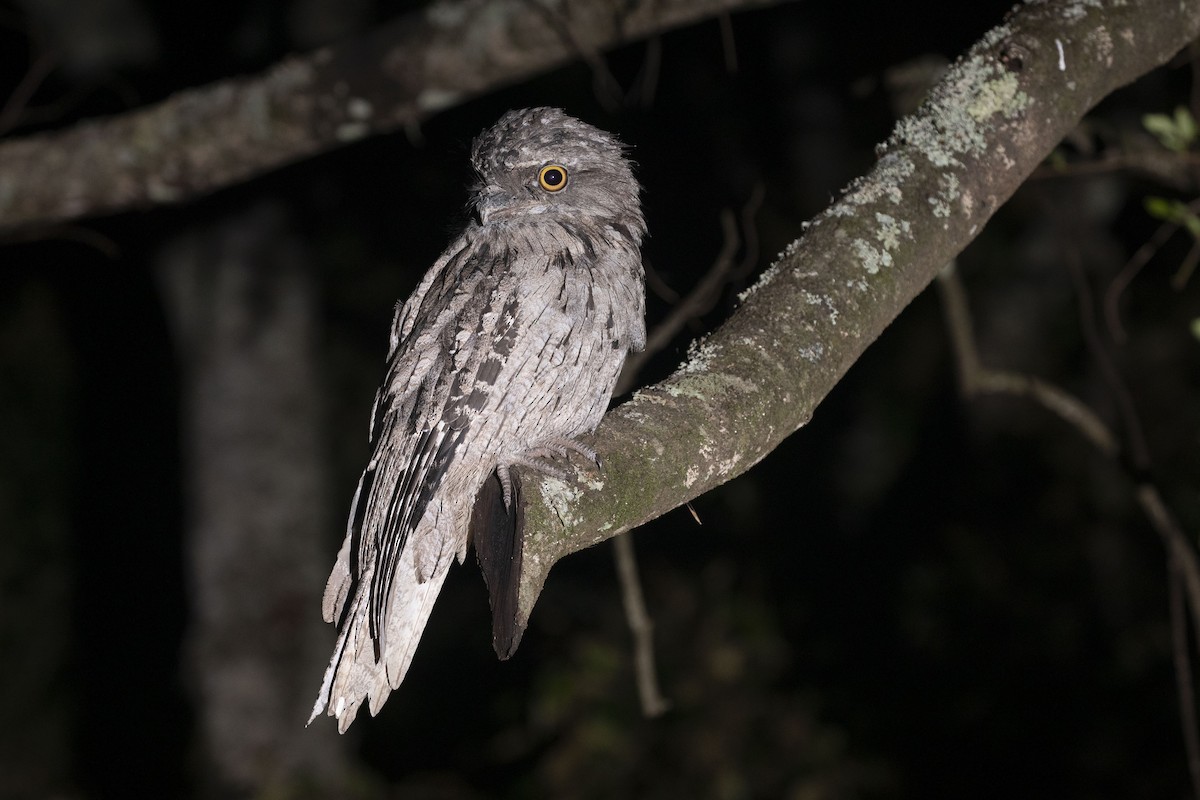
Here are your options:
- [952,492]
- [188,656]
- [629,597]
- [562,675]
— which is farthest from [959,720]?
[188,656]

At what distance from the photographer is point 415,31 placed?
306 cm

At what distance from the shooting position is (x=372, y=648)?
2.10 metres

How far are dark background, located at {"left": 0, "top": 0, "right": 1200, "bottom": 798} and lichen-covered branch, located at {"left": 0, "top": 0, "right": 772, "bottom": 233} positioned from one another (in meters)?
0.79

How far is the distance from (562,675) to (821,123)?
343 centimetres

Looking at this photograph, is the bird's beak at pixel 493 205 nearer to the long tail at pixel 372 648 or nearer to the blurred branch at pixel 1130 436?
the long tail at pixel 372 648

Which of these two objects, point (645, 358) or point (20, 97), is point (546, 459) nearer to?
point (645, 358)

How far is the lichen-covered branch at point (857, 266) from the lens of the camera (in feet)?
5.66

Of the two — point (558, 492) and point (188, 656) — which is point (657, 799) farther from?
Answer: point (558, 492)

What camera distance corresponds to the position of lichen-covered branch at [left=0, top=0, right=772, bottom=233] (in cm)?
293

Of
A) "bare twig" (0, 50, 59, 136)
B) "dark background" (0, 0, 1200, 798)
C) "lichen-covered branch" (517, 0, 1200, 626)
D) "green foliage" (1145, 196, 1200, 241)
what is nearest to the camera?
"lichen-covered branch" (517, 0, 1200, 626)

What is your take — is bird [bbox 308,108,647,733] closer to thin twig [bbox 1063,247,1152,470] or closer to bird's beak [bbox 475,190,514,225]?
bird's beak [bbox 475,190,514,225]

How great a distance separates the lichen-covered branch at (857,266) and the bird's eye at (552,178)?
27.1 inches

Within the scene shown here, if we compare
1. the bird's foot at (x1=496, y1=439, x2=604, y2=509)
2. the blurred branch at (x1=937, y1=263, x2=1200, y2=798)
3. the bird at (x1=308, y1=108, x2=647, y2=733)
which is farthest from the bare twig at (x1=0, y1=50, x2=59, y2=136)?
the blurred branch at (x1=937, y1=263, x2=1200, y2=798)

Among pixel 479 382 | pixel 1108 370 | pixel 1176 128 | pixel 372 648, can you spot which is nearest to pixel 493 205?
pixel 479 382
